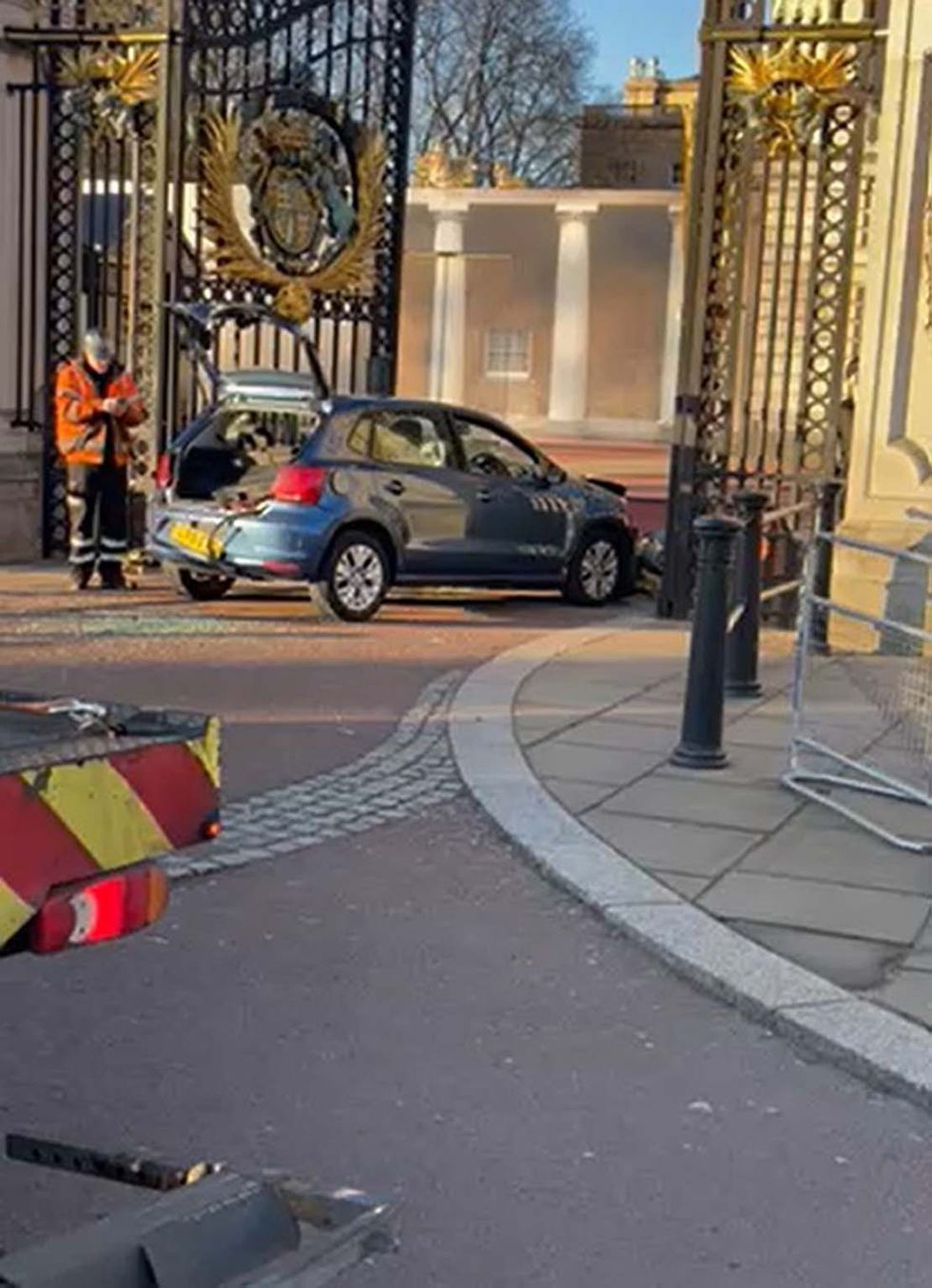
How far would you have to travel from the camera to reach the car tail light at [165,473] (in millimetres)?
12766

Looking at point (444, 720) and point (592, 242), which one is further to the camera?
point (592, 242)

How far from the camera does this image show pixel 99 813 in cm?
303

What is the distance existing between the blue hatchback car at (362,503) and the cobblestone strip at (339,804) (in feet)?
12.1

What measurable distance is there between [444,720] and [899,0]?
5812 mm

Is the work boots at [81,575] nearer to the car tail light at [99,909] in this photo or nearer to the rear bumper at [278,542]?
the rear bumper at [278,542]

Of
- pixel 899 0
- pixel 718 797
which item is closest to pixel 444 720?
pixel 718 797

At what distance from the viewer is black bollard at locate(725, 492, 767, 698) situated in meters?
9.42

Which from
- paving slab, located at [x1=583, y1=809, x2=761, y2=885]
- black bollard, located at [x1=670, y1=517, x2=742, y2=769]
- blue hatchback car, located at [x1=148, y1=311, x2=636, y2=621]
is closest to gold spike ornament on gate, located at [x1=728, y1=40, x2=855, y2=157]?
blue hatchback car, located at [x1=148, y1=311, x2=636, y2=621]

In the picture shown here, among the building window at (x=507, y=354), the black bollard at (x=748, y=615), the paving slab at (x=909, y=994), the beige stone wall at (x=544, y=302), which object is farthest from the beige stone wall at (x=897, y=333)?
the building window at (x=507, y=354)

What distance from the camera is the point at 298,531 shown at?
A: 12.1m

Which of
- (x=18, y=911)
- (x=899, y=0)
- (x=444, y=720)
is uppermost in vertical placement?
(x=899, y=0)

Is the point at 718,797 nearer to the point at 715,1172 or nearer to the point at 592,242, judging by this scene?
the point at 715,1172

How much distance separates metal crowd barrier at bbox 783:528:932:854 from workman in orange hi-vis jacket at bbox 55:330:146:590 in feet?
19.2

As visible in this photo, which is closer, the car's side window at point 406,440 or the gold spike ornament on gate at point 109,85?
the car's side window at point 406,440
